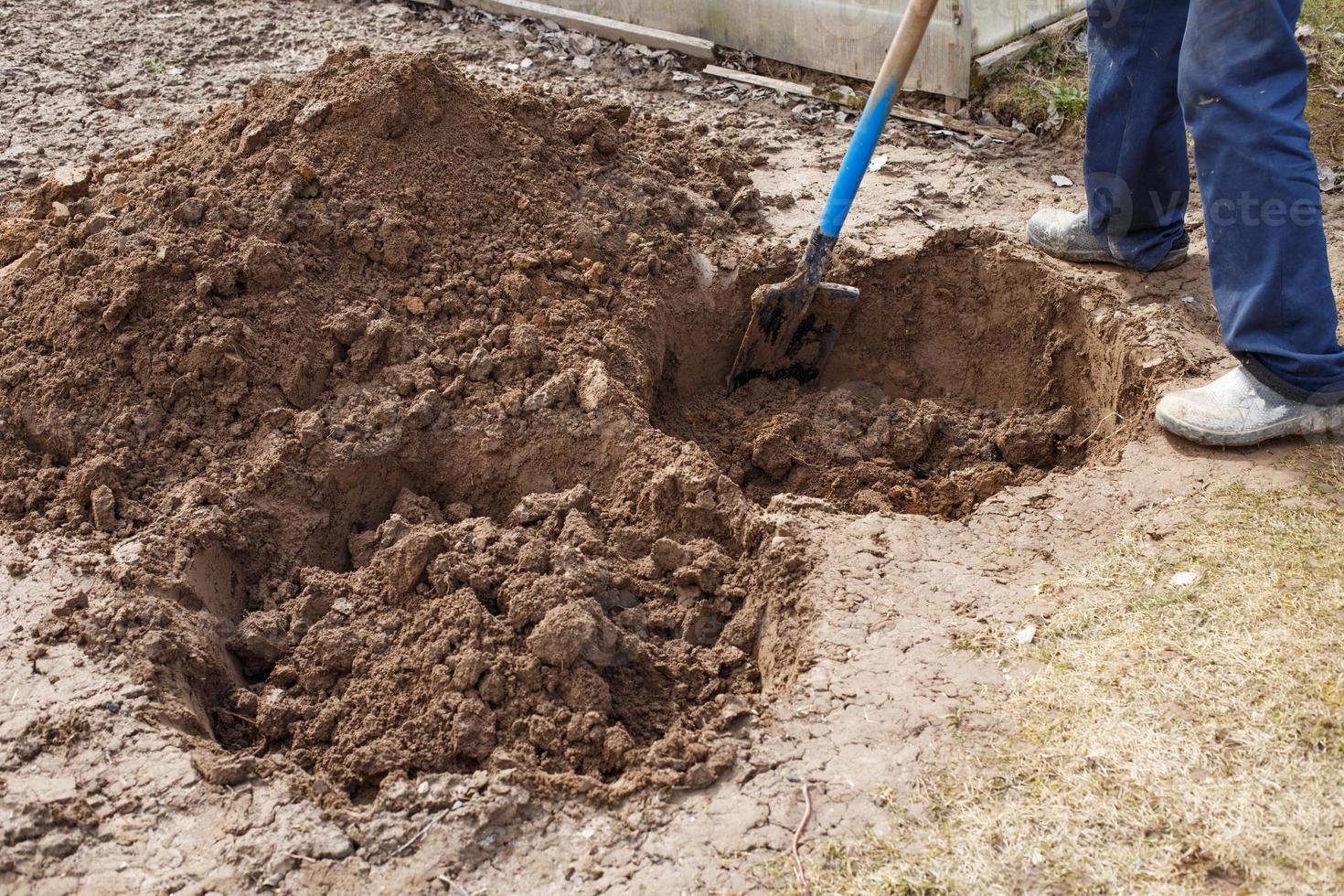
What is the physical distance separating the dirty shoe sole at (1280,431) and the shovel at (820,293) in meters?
1.34

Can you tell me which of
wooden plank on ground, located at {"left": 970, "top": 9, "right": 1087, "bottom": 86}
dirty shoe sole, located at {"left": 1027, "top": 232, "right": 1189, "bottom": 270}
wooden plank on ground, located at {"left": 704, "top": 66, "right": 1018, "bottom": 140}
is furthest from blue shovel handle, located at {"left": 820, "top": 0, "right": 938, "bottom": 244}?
wooden plank on ground, located at {"left": 970, "top": 9, "right": 1087, "bottom": 86}

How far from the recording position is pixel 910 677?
9.25ft

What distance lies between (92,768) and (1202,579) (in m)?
2.83

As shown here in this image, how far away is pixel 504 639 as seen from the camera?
294cm

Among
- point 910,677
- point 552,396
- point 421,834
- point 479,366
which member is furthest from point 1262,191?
point 421,834

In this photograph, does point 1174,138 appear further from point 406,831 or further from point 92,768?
point 92,768

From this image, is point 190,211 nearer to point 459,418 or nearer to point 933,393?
point 459,418

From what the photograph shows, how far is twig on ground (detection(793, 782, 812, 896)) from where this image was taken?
2371 millimetres

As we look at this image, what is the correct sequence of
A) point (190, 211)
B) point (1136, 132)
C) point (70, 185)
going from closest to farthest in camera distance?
point (190, 211) → point (1136, 132) → point (70, 185)

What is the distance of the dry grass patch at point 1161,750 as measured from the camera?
2332 mm

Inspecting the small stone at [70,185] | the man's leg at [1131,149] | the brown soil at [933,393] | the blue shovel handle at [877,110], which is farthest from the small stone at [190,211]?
the man's leg at [1131,149]

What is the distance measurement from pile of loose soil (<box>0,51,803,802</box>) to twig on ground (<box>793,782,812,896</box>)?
22cm

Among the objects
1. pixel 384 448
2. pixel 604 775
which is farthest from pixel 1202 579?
pixel 384 448

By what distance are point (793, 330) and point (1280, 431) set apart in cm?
168
